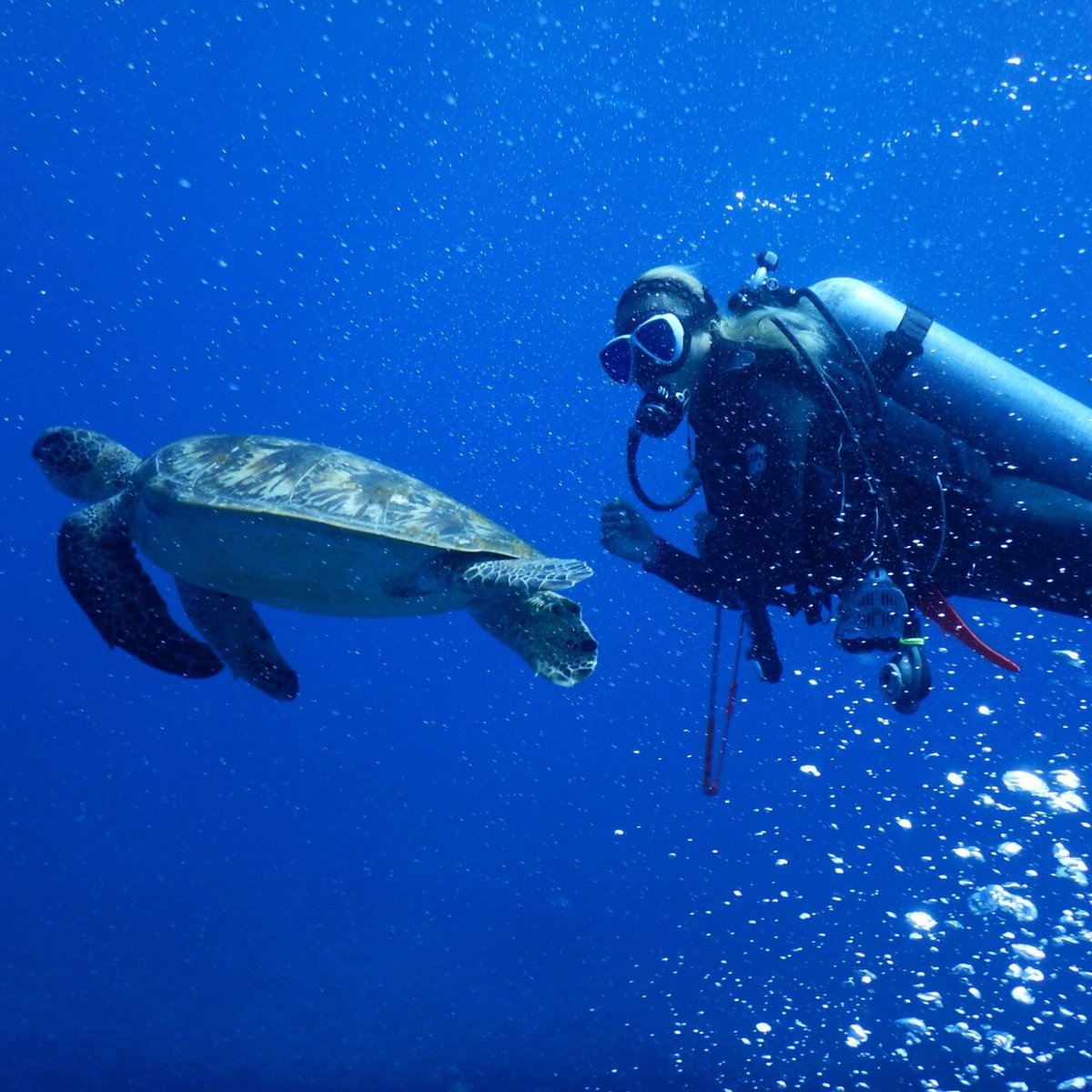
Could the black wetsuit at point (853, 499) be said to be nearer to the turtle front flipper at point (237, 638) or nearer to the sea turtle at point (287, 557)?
the sea turtle at point (287, 557)

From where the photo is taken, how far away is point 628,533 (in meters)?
4.41

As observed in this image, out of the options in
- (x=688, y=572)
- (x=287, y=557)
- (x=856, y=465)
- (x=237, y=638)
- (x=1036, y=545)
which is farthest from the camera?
(x=237, y=638)

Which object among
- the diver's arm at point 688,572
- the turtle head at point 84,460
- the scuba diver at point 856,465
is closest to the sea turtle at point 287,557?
the turtle head at point 84,460

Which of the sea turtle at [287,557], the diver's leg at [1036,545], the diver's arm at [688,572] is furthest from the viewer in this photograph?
the diver's arm at [688,572]

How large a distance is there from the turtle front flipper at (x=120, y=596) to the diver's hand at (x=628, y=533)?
7.58 ft

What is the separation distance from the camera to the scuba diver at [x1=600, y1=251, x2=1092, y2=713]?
3.53 meters

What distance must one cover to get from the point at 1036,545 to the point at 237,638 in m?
4.51

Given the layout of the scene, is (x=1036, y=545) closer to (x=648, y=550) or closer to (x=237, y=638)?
(x=648, y=550)

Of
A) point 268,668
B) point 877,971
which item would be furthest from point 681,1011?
point 268,668

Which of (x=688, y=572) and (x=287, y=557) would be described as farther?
(x=688, y=572)

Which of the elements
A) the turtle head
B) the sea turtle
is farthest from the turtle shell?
the turtle head

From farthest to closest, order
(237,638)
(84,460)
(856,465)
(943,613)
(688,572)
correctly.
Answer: (84,460)
(237,638)
(688,572)
(943,613)
(856,465)

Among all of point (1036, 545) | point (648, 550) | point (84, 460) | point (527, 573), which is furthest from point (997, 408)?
point (84, 460)

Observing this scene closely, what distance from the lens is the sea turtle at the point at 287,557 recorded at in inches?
150
